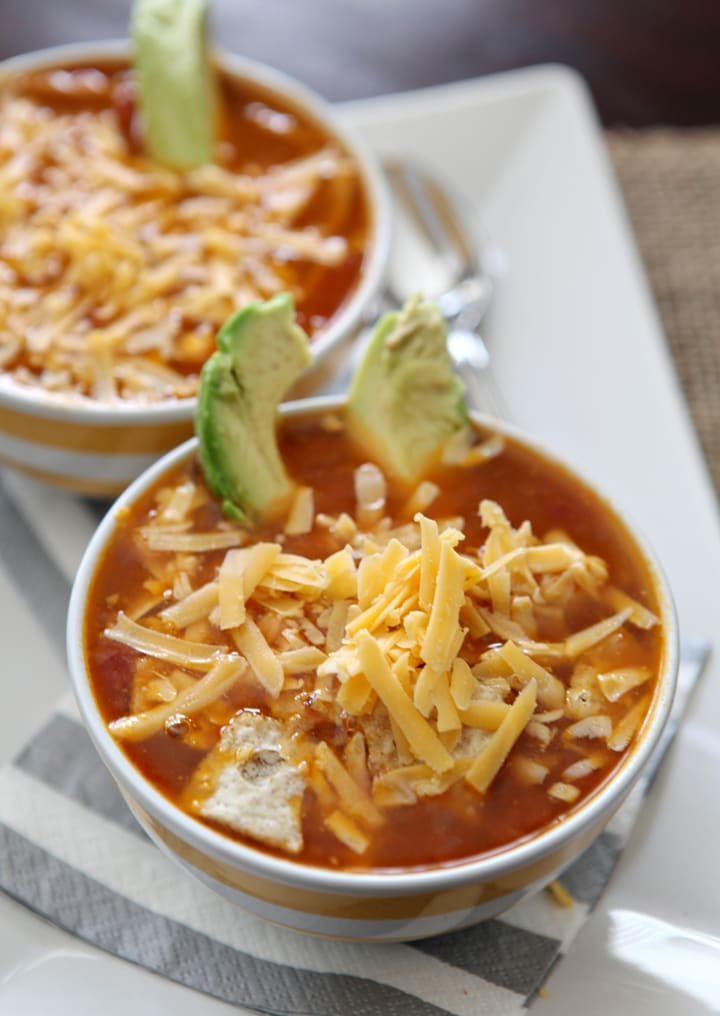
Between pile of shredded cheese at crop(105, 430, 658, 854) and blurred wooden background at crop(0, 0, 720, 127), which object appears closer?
pile of shredded cheese at crop(105, 430, 658, 854)

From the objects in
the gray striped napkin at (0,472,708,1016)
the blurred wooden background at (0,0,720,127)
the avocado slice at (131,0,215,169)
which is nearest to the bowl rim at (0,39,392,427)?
the avocado slice at (131,0,215,169)

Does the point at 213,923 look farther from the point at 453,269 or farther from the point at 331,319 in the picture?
the point at 453,269

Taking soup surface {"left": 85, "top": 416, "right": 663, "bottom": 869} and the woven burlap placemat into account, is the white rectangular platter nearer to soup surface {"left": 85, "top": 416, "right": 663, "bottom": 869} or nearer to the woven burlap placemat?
the woven burlap placemat

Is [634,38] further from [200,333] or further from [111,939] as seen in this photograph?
[111,939]

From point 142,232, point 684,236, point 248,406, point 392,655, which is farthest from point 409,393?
point 684,236

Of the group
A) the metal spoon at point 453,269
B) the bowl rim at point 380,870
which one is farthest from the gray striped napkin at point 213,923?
the metal spoon at point 453,269

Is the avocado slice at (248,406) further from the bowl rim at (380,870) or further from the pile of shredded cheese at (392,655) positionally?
the bowl rim at (380,870)
